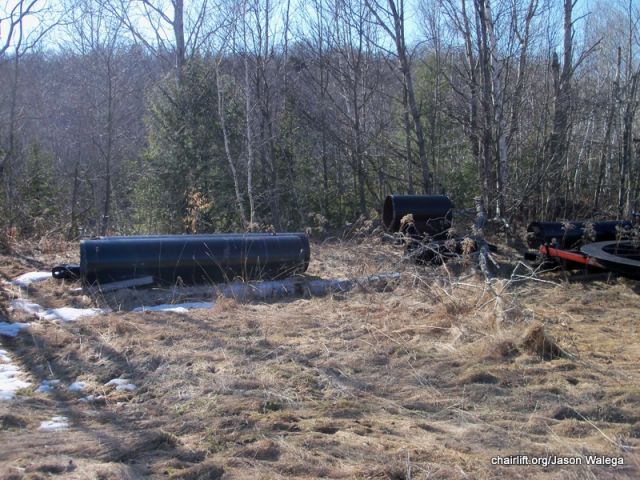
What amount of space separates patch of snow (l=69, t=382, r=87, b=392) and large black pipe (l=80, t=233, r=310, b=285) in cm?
333

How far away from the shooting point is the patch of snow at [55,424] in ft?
12.3

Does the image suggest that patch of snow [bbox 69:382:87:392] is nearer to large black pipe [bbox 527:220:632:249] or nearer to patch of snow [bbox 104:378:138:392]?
patch of snow [bbox 104:378:138:392]

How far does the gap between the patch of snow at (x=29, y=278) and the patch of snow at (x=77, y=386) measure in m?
4.00

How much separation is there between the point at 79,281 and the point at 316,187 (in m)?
11.4

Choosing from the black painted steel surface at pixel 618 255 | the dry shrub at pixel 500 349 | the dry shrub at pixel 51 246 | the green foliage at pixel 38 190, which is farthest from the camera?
the green foliage at pixel 38 190

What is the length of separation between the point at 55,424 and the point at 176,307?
11.1 feet

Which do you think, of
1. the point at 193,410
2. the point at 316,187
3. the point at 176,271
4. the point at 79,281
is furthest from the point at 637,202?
the point at 193,410

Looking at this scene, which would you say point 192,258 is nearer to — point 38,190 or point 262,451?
point 262,451

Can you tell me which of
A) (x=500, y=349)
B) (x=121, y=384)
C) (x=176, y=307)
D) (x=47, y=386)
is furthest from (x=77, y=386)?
(x=500, y=349)

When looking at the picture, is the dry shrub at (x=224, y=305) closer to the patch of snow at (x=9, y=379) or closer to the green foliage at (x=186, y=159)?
the patch of snow at (x=9, y=379)

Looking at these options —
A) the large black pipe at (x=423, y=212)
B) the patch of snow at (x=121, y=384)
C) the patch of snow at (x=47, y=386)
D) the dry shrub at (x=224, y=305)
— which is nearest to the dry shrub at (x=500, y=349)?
the patch of snow at (x=121, y=384)

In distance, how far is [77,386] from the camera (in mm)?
4625

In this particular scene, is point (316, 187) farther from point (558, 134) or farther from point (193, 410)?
point (193, 410)

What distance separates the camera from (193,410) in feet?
13.0
